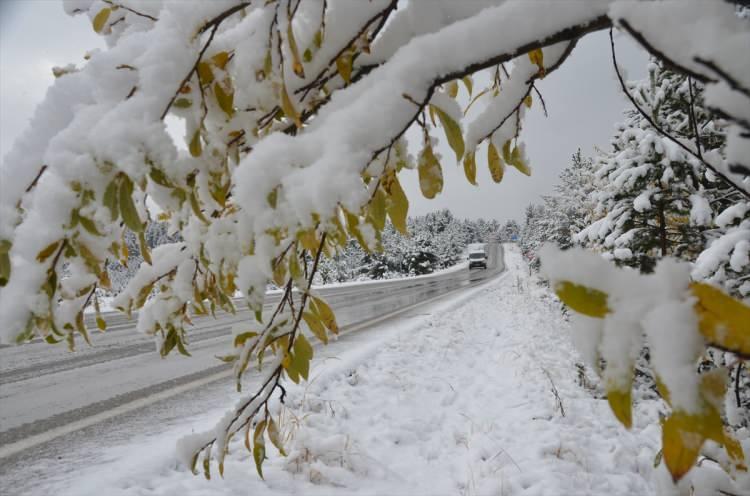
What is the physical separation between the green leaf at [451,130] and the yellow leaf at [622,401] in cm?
50

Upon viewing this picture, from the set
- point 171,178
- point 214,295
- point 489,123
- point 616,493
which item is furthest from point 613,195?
point 171,178

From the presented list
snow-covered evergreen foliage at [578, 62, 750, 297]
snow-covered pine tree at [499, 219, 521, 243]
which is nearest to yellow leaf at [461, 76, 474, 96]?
snow-covered evergreen foliage at [578, 62, 750, 297]

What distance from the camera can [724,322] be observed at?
39cm

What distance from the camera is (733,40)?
43 centimetres

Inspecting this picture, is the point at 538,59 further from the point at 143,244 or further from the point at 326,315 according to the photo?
the point at 143,244

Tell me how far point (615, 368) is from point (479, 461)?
2967mm

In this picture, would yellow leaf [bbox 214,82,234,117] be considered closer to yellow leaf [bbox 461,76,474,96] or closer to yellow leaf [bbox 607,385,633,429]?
yellow leaf [bbox 461,76,474,96]

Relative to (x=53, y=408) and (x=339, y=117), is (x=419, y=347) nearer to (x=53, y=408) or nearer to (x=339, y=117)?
(x=53, y=408)

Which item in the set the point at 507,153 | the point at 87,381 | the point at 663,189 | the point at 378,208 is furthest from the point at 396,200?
the point at 87,381

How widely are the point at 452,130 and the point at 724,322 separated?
0.52 metres

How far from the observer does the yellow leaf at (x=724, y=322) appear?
0.39 meters

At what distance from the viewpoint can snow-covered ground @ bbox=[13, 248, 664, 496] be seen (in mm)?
2678

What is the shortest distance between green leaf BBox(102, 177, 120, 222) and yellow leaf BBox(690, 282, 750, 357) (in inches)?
30.9

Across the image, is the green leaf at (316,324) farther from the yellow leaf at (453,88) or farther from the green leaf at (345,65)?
the yellow leaf at (453,88)
